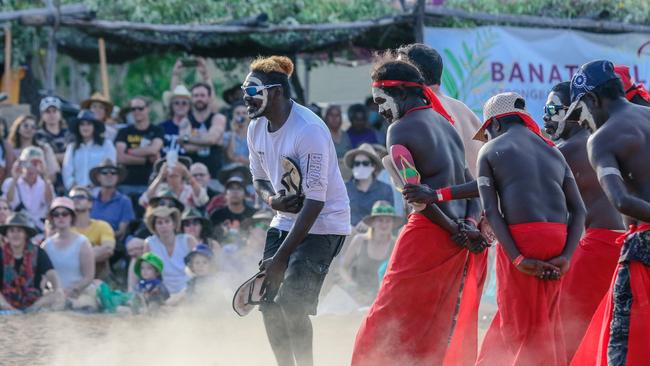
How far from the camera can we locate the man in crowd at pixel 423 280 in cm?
651

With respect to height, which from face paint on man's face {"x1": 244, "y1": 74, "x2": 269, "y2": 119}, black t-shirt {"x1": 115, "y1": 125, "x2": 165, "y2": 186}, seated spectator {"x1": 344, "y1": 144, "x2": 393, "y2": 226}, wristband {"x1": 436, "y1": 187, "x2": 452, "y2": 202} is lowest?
seated spectator {"x1": 344, "y1": 144, "x2": 393, "y2": 226}

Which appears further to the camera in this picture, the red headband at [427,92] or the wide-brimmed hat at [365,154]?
the wide-brimmed hat at [365,154]

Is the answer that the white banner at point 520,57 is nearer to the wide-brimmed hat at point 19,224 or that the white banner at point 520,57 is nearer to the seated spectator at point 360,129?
the seated spectator at point 360,129

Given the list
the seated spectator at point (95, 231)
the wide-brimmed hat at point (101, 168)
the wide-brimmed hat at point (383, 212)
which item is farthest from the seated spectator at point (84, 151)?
the wide-brimmed hat at point (383, 212)

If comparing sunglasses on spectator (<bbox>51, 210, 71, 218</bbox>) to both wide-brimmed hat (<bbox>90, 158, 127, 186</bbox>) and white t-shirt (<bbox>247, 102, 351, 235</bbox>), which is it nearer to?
wide-brimmed hat (<bbox>90, 158, 127, 186</bbox>)

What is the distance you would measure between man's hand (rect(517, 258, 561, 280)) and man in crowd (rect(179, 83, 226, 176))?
311 inches

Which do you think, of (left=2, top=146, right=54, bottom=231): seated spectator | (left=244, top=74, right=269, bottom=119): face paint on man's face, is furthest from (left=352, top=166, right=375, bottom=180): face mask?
(left=244, top=74, right=269, bottom=119): face paint on man's face

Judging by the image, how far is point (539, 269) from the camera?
6.01 m

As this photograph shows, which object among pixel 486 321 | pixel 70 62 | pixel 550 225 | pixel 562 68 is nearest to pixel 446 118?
pixel 550 225

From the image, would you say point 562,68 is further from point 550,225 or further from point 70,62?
point 70,62

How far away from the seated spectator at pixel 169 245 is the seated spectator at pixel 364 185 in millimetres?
1823

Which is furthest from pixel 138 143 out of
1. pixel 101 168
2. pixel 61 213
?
pixel 61 213

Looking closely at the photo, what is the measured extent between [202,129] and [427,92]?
7.19m

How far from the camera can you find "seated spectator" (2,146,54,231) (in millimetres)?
12953
